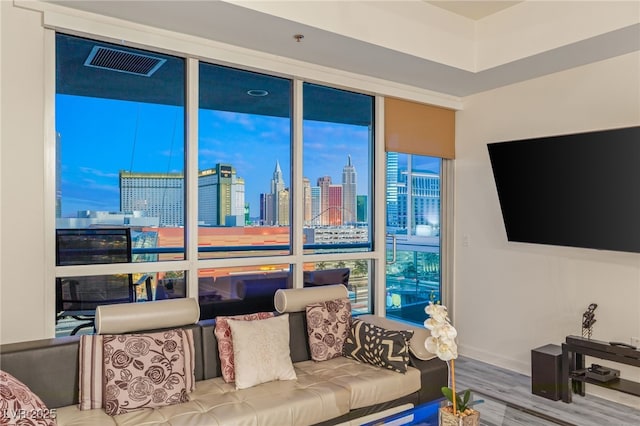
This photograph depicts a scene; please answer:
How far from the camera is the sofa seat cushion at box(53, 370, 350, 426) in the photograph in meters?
2.26

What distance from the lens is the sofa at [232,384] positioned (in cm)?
231

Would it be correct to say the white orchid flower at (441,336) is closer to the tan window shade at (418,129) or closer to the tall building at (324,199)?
the tall building at (324,199)

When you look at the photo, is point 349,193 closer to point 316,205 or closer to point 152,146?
point 316,205

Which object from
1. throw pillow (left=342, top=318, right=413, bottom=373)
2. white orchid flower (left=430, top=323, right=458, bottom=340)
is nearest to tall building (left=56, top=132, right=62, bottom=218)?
throw pillow (left=342, top=318, right=413, bottom=373)

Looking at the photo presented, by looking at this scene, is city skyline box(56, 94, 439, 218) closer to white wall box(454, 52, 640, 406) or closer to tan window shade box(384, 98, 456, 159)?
tan window shade box(384, 98, 456, 159)

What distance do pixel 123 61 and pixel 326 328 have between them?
7.54ft

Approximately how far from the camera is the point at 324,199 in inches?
162

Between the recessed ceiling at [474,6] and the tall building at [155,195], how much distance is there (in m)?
2.46

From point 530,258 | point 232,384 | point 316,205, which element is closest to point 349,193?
point 316,205

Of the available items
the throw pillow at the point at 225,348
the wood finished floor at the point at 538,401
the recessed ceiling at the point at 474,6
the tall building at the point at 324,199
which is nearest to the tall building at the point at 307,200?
the tall building at the point at 324,199

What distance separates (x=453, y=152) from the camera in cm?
490

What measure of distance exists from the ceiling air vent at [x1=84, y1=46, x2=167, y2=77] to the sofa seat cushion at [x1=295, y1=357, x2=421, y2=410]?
2.30m

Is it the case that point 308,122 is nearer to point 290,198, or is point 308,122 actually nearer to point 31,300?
point 290,198

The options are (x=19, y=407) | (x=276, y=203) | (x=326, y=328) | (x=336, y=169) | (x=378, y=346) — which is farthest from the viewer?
(x=336, y=169)
